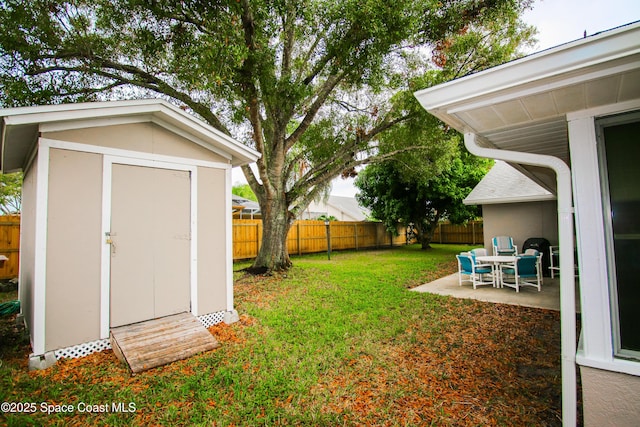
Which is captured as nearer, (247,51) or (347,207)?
(247,51)

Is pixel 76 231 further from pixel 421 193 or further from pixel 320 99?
pixel 421 193

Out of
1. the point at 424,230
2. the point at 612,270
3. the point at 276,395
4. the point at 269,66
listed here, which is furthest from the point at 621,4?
the point at 424,230

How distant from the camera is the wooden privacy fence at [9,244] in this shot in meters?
7.80

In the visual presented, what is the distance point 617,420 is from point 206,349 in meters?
4.06

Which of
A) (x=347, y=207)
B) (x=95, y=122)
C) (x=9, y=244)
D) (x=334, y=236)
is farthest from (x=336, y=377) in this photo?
(x=347, y=207)

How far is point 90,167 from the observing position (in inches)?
148

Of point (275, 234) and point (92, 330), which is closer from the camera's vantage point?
point (92, 330)

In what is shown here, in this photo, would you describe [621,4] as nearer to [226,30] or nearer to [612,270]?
[612,270]

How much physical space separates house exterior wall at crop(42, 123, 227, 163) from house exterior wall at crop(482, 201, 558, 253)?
9.76m

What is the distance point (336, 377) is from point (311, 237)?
12265mm

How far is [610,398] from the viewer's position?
80.5 inches

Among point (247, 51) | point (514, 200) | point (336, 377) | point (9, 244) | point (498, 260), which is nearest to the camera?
point (336, 377)

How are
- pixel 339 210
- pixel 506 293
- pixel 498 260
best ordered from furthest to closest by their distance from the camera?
pixel 339 210 → pixel 498 260 → pixel 506 293

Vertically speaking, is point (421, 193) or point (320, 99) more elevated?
point (320, 99)
